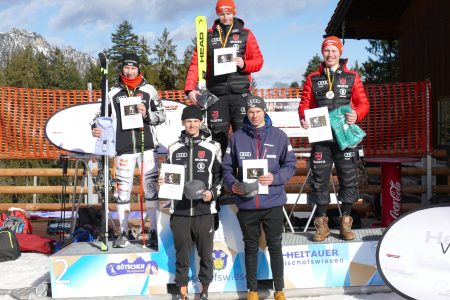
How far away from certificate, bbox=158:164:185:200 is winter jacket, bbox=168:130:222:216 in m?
0.10

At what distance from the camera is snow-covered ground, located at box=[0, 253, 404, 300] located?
175 inches

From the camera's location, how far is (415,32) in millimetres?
12977

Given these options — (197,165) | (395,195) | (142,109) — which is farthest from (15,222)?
(395,195)

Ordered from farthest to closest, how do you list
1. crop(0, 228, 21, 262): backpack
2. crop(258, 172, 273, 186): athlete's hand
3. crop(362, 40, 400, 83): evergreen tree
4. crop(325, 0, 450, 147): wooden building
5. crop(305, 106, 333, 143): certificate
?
1. crop(362, 40, 400, 83): evergreen tree
2. crop(325, 0, 450, 147): wooden building
3. crop(0, 228, 21, 262): backpack
4. crop(305, 106, 333, 143): certificate
5. crop(258, 172, 273, 186): athlete's hand

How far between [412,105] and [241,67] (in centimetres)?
452

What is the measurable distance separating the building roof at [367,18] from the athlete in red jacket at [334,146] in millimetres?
8661

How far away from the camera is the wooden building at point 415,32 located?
36.8 feet

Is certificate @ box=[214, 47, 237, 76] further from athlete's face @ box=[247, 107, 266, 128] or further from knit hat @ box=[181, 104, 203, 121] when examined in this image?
athlete's face @ box=[247, 107, 266, 128]

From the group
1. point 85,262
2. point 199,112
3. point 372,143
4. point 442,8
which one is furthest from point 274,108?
point 442,8

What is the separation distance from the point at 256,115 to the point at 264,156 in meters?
0.36

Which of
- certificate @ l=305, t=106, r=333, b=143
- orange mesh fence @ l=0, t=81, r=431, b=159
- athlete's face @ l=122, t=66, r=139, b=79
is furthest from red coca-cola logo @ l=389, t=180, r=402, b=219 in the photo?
athlete's face @ l=122, t=66, r=139, b=79

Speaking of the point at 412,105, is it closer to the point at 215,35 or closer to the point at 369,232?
the point at 369,232

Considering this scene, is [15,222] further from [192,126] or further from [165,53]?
[165,53]

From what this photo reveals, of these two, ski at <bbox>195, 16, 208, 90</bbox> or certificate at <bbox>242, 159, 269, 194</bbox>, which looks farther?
ski at <bbox>195, 16, 208, 90</bbox>
